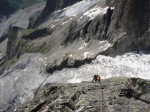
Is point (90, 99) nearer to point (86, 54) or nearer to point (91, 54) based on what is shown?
point (91, 54)

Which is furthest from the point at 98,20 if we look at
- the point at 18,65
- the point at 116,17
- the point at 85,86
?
the point at 85,86

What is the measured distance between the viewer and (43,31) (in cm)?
19212

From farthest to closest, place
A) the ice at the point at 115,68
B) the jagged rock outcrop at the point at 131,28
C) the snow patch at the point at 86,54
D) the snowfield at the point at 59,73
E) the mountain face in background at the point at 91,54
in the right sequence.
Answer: the snow patch at the point at 86,54, the jagged rock outcrop at the point at 131,28, the mountain face in background at the point at 91,54, the snowfield at the point at 59,73, the ice at the point at 115,68

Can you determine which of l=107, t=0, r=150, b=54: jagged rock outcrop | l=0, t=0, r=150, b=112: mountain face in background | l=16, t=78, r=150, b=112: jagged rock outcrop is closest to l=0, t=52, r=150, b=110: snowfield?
l=0, t=0, r=150, b=112: mountain face in background

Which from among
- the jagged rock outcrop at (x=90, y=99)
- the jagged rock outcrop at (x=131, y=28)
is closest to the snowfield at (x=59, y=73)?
the jagged rock outcrop at (x=131, y=28)

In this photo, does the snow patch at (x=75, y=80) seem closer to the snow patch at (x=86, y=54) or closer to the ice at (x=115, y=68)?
the ice at (x=115, y=68)

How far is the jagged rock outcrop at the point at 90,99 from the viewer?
31188 millimetres

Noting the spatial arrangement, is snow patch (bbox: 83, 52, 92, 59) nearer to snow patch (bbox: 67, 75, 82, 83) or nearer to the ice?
Result: the ice

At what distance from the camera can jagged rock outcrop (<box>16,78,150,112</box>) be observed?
31188 mm

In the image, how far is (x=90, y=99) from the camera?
32.5 meters

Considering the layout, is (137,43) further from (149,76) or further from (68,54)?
(68,54)

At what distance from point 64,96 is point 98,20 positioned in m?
103

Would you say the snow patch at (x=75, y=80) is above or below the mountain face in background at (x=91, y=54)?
below

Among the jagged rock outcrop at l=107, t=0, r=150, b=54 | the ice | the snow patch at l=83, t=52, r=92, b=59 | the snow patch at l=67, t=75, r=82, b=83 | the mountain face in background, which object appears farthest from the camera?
the snow patch at l=83, t=52, r=92, b=59
